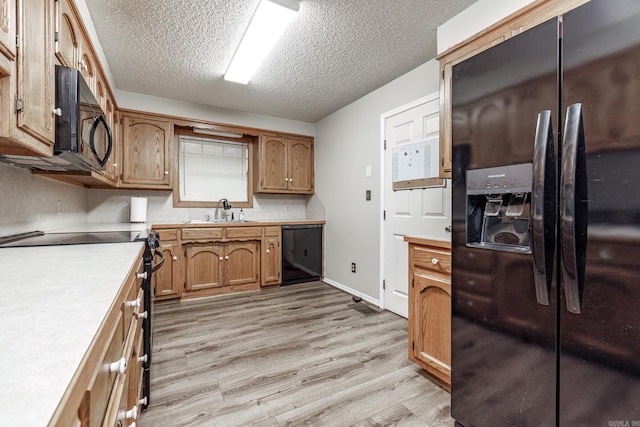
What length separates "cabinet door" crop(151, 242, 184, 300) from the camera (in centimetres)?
316

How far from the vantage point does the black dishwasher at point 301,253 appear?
389cm

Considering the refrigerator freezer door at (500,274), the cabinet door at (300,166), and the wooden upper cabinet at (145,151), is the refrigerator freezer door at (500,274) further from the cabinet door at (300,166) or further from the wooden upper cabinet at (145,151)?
the wooden upper cabinet at (145,151)

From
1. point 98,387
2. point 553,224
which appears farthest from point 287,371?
point 553,224

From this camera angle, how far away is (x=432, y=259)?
1.71 meters

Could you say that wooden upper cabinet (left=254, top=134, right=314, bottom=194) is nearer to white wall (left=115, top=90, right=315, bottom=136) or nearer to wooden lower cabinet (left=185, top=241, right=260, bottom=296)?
white wall (left=115, top=90, right=315, bottom=136)

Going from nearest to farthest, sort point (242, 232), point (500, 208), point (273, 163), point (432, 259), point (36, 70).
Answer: point (36, 70), point (500, 208), point (432, 259), point (242, 232), point (273, 163)

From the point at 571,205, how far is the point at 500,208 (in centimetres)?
31

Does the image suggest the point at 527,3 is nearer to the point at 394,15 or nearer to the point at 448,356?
the point at 394,15

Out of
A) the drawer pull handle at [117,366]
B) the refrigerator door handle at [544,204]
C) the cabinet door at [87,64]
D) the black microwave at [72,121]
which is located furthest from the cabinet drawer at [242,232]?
the refrigerator door handle at [544,204]

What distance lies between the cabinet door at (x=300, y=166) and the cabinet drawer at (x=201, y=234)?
49.8 inches

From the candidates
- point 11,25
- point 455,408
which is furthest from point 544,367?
point 11,25

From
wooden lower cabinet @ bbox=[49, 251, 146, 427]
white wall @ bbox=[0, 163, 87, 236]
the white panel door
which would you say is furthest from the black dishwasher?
wooden lower cabinet @ bbox=[49, 251, 146, 427]

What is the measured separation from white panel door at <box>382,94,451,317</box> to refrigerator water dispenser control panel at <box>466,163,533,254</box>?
114cm

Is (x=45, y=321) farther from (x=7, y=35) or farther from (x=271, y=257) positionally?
(x=271, y=257)
